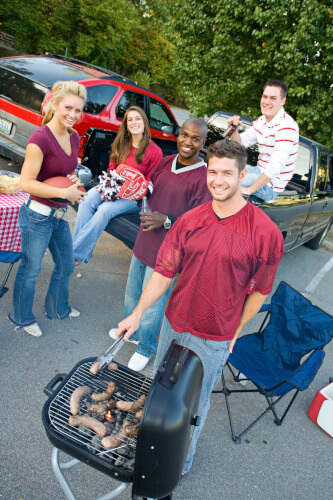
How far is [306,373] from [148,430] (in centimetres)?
175

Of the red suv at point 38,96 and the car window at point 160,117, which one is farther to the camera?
the car window at point 160,117

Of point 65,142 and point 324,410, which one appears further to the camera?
point 324,410

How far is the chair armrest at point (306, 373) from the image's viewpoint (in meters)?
2.64

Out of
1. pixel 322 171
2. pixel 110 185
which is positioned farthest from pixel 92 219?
pixel 322 171

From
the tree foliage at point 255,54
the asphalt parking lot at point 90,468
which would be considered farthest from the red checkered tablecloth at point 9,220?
the tree foliage at point 255,54

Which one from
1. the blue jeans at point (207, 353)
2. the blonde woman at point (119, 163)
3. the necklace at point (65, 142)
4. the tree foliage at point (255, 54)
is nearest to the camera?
the blue jeans at point (207, 353)

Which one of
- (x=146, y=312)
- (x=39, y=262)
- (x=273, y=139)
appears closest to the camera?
(x=39, y=262)

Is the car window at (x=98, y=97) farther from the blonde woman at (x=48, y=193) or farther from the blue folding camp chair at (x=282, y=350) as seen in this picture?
the blue folding camp chair at (x=282, y=350)

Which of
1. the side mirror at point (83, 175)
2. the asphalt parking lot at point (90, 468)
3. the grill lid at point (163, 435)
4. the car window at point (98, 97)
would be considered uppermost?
the car window at point (98, 97)

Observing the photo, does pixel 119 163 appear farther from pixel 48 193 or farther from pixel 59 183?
pixel 48 193

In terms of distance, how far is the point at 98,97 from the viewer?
596 centimetres

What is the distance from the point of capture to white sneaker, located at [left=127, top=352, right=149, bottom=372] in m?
3.25

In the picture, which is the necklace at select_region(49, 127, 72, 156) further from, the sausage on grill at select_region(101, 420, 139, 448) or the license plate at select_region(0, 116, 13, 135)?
the license plate at select_region(0, 116, 13, 135)

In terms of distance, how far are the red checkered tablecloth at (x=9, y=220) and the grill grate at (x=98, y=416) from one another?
210 cm
